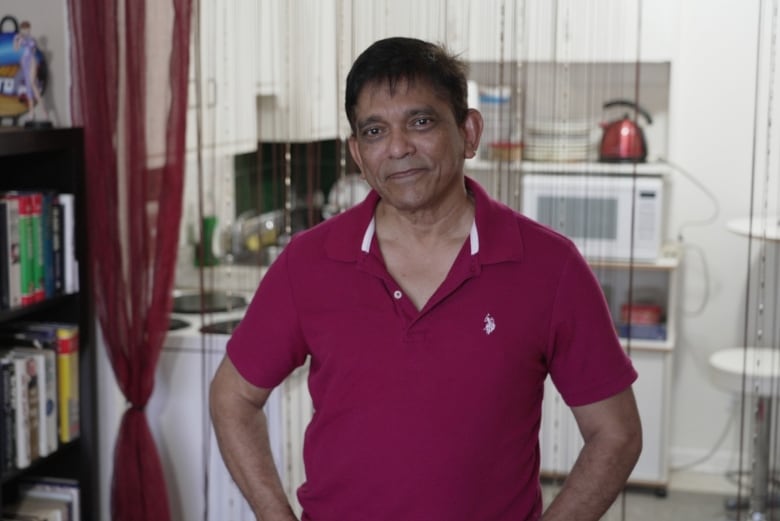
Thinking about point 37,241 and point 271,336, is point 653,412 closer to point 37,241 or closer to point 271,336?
point 37,241

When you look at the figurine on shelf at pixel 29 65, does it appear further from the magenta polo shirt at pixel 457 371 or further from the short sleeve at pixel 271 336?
the magenta polo shirt at pixel 457 371

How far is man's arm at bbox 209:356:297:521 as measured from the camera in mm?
1635

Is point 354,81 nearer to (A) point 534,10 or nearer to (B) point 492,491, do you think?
(B) point 492,491

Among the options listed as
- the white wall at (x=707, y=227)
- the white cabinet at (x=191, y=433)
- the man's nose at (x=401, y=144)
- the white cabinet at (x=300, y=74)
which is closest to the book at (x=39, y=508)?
the white cabinet at (x=191, y=433)

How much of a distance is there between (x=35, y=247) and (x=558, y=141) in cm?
122

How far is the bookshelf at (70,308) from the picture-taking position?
2.55 metres

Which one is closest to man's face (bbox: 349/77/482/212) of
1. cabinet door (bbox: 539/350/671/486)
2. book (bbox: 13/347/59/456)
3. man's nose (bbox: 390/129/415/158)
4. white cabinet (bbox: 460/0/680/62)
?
man's nose (bbox: 390/129/415/158)

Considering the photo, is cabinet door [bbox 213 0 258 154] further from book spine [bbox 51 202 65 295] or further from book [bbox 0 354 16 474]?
book [bbox 0 354 16 474]

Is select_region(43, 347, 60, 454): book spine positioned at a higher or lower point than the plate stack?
lower

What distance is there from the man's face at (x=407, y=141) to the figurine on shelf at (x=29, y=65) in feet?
4.09

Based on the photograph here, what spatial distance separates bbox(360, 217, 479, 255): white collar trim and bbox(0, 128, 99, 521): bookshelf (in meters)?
1.15

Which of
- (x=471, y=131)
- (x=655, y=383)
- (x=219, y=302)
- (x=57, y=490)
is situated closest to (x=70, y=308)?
(x=219, y=302)

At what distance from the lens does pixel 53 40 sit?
262 centimetres

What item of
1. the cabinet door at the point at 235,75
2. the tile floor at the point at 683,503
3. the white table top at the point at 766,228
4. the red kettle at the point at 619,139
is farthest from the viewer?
the tile floor at the point at 683,503
